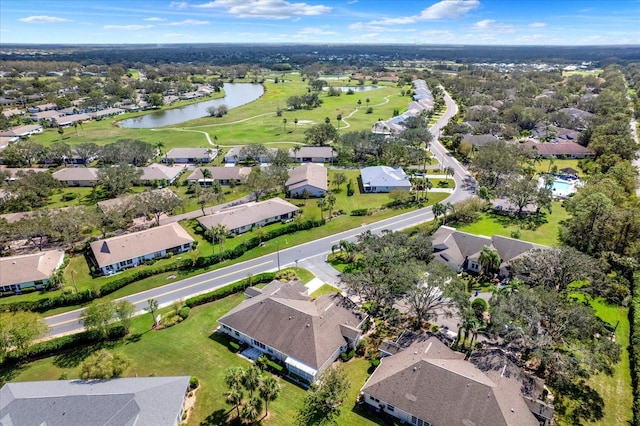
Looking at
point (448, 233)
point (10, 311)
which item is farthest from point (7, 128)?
point (448, 233)

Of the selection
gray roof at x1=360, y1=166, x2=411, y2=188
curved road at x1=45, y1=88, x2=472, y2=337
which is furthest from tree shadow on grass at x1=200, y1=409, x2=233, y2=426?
gray roof at x1=360, y1=166, x2=411, y2=188

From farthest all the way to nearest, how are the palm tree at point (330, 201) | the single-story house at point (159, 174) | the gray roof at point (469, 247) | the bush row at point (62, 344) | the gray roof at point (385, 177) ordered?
the single-story house at point (159, 174), the gray roof at point (385, 177), the palm tree at point (330, 201), the gray roof at point (469, 247), the bush row at point (62, 344)

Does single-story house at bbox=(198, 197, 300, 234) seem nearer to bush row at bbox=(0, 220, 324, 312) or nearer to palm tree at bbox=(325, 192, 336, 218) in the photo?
bush row at bbox=(0, 220, 324, 312)

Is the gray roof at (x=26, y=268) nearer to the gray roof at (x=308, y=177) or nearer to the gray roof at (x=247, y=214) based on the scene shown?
the gray roof at (x=247, y=214)

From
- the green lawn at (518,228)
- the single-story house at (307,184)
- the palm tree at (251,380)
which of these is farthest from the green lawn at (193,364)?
the single-story house at (307,184)

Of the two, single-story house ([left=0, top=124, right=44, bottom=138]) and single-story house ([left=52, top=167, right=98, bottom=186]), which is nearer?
single-story house ([left=52, top=167, right=98, bottom=186])

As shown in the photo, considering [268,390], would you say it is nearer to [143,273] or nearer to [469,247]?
[143,273]

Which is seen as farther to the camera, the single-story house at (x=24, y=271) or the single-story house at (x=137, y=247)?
the single-story house at (x=137, y=247)

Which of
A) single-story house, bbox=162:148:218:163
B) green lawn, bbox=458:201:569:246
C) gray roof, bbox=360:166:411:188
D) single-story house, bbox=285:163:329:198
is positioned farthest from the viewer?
single-story house, bbox=162:148:218:163

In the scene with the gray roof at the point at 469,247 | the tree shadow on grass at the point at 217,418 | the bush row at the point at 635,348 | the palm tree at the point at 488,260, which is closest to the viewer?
the tree shadow on grass at the point at 217,418
